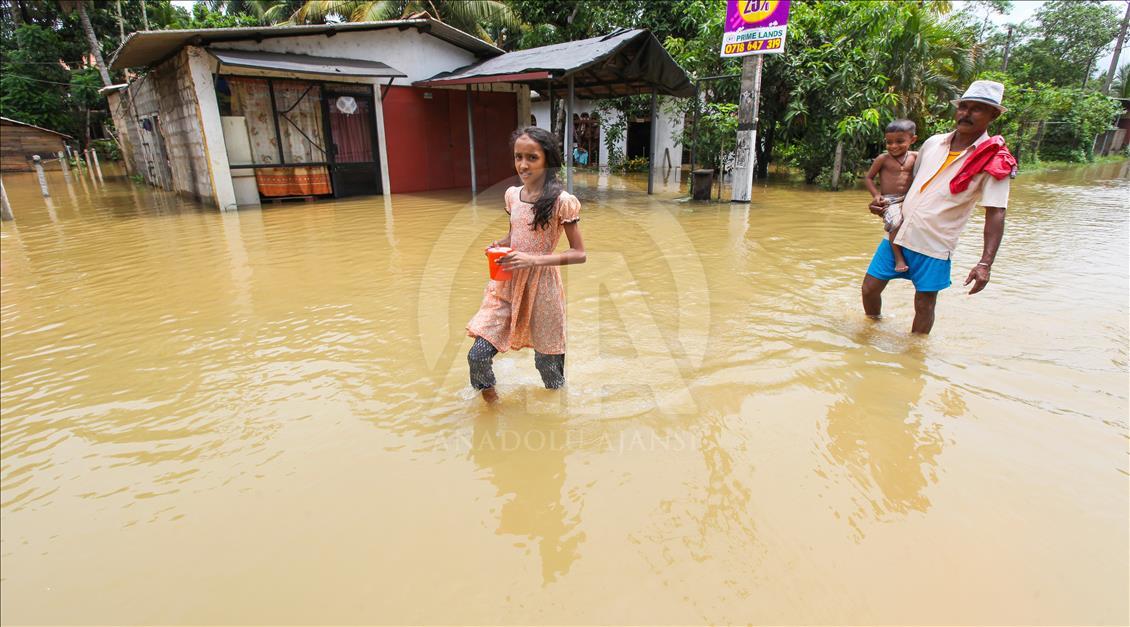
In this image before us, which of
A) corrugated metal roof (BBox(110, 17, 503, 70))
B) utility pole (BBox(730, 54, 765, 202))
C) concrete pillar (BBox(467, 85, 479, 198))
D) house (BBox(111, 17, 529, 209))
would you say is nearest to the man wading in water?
utility pole (BBox(730, 54, 765, 202))

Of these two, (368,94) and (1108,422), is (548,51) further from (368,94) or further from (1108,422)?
(1108,422)

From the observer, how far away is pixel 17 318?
4.59 metres

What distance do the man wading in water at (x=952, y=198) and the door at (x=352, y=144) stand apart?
442 inches

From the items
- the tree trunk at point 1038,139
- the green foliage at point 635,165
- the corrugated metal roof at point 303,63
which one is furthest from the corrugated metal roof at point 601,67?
the tree trunk at point 1038,139

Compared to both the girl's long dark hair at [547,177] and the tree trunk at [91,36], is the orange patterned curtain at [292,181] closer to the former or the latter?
the girl's long dark hair at [547,177]

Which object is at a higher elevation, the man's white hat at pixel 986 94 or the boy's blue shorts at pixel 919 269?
the man's white hat at pixel 986 94

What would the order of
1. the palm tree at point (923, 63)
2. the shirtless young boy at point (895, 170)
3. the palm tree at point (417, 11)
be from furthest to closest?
the palm tree at point (417, 11)
the palm tree at point (923, 63)
the shirtless young boy at point (895, 170)

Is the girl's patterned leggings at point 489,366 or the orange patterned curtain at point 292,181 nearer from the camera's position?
the girl's patterned leggings at point 489,366

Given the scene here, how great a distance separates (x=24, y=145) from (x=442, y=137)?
57.9 feet

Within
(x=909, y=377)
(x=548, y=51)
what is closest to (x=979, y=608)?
(x=909, y=377)

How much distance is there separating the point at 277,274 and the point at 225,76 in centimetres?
686

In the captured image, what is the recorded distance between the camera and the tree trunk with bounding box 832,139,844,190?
13.8 meters

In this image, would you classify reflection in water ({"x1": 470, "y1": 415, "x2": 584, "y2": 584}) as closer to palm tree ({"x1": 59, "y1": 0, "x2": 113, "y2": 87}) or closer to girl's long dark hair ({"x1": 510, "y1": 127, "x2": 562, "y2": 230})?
girl's long dark hair ({"x1": 510, "y1": 127, "x2": 562, "y2": 230})

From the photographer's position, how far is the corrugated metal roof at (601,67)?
9.33 meters
